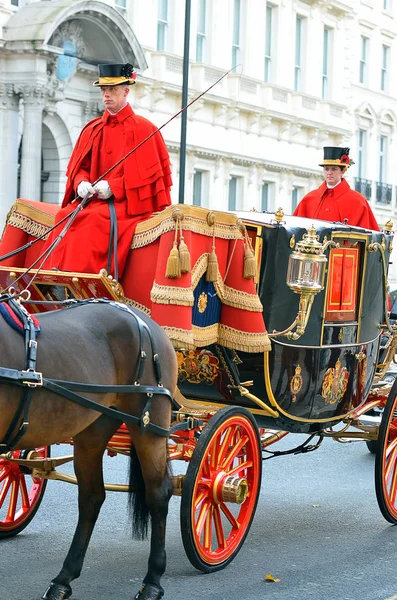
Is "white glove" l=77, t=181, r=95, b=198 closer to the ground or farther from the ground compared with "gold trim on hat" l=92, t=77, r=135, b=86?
closer to the ground

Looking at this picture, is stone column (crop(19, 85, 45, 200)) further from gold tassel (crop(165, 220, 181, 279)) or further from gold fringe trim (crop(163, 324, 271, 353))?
gold tassel (crop(165, 220, 181, 279))

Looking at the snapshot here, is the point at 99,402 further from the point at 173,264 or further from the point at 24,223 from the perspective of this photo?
the point at 24,223

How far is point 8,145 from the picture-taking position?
23.5 m

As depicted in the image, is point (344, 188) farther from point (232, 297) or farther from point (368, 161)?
point (368, 161)

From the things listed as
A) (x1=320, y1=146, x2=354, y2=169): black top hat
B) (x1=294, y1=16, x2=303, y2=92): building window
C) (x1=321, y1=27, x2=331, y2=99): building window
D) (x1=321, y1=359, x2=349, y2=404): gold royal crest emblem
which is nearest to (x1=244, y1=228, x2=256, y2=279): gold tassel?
(x1=321, y1=359, x2=349, y2=404): gold royal crest emblem

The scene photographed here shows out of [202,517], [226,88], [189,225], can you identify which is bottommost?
[202,517]

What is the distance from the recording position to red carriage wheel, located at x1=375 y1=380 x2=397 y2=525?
25.0 ft

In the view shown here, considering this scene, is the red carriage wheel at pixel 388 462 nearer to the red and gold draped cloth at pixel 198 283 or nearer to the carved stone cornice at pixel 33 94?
the red and gold draped cloth at pixel 198 283

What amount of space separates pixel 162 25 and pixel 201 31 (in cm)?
196

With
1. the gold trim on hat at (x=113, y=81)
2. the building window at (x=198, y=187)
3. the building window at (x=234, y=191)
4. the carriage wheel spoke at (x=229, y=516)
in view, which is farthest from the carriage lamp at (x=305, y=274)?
the building window at (x=234, y=191)

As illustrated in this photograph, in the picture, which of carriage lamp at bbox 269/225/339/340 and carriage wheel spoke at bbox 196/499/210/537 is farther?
carriage lamp at bbox 269/225/339/340

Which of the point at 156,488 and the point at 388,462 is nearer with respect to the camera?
the point at 156,488

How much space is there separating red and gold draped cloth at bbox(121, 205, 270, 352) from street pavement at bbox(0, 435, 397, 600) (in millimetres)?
1270

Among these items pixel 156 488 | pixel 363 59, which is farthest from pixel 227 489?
pixel 363 59
